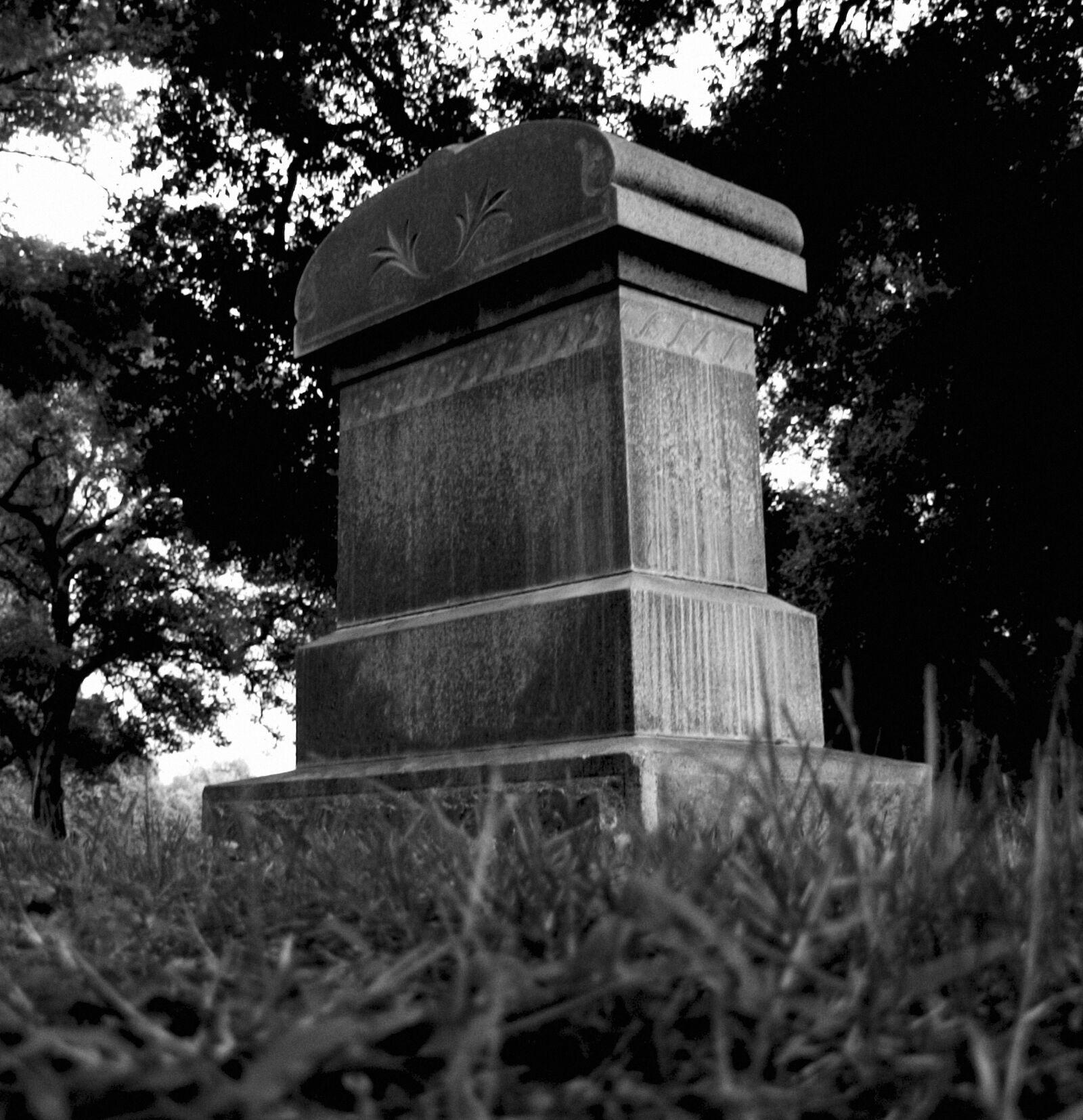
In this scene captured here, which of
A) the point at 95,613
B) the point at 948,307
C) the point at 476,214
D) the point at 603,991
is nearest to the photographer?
the point at 603,991

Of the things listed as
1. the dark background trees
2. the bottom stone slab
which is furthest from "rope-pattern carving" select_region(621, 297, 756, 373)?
the dark background trees

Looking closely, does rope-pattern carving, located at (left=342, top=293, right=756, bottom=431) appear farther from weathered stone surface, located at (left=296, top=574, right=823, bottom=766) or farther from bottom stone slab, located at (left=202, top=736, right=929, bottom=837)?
bottom stone slab, located at (left=202, top=736, right=929, bottom=837)

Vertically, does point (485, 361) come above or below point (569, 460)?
above

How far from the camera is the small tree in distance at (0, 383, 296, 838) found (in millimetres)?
27062

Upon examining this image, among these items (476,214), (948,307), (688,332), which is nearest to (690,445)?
(688,332)

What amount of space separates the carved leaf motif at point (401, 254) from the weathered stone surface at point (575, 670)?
4.37ft

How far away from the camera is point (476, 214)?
5148 mm

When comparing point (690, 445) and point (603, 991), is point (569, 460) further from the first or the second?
point (603, 991)

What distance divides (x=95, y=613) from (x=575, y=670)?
82.8ft

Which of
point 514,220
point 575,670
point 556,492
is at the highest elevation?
point 514,220

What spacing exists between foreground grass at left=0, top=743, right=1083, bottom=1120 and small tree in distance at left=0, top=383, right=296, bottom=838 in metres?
25.1

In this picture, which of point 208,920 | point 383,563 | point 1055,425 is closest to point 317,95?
point 1055,425

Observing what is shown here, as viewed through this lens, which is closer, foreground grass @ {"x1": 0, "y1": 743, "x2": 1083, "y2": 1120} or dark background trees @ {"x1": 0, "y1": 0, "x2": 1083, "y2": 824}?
foreground grass @ {"x1": 0, "y1": 743, "x2": 1083, "y2": 1120}

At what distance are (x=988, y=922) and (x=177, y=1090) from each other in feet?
3.02
